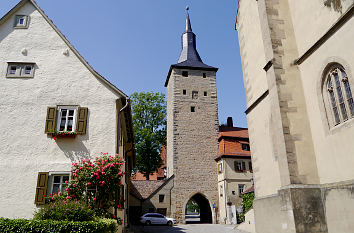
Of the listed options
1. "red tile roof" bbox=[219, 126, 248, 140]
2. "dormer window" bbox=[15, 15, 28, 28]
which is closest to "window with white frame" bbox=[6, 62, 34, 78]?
"dormer window" bbox=[15, 15, 28, 28]

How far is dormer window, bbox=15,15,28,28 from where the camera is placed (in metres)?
11.6

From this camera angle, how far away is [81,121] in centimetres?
1033

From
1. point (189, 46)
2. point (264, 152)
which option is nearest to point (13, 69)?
point (264, 152)

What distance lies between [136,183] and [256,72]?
2115cm

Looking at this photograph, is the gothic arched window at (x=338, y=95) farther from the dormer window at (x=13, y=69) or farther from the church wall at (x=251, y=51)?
the dormer window at (x=13, y=69)

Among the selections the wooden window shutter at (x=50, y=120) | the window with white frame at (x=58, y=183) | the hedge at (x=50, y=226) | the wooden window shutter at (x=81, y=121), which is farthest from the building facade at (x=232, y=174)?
the hedge at (x=50, y=226)

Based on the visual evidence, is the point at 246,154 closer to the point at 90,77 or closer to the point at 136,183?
the point at 136,183

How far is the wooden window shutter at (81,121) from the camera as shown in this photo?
10195 millimetres

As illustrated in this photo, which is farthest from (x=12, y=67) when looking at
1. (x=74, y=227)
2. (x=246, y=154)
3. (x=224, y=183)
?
(x=246, y=154)

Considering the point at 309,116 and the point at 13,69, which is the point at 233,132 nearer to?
the point at 309,116

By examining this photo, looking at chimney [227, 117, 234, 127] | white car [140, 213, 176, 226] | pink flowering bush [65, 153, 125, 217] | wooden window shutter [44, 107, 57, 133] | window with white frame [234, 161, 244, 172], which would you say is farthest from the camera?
chimney [227, 117, 234, 127]

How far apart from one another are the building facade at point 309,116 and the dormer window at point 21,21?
375 inches

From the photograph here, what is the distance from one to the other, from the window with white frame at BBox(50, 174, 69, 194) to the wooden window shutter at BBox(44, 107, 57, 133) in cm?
168

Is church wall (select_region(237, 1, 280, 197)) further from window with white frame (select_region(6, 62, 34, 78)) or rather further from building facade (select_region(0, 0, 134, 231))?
window with white frame (select_region(6, 62, 34, 78))
